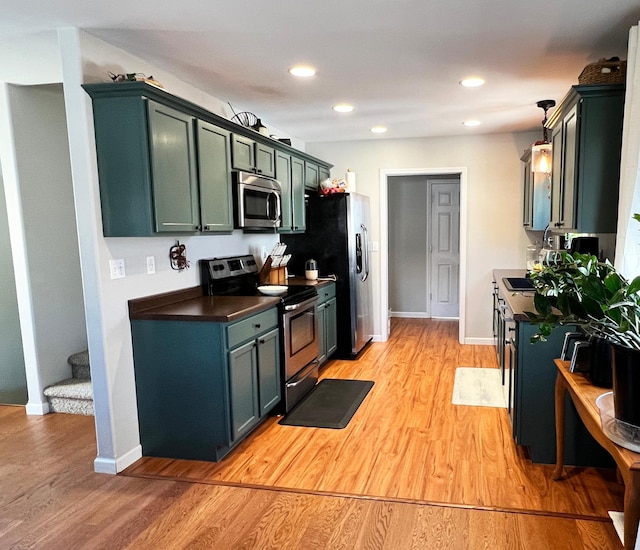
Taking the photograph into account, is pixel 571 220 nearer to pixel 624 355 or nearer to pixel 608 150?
pixel 608 150

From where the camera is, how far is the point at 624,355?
1.46 meters

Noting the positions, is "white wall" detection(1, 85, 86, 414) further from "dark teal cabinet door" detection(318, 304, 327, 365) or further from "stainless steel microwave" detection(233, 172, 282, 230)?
"dark teal cabinet door" detection(318, 304, 327, 365)

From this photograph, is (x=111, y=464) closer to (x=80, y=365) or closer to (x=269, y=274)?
(x=80, y=365)

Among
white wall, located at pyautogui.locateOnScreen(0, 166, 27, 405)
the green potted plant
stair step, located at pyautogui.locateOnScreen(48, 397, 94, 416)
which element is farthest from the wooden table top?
white wall, located at pyautogui.locateOnScreen(0, 166, 27, 405)

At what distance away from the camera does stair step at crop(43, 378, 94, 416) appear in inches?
144

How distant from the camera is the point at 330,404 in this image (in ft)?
12.8

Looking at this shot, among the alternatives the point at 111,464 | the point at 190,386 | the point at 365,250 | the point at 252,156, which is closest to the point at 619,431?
the point at 190,386

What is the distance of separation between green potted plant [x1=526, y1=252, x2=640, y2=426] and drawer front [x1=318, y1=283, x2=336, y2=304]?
9.89 ft

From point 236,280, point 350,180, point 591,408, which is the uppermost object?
point 350,180

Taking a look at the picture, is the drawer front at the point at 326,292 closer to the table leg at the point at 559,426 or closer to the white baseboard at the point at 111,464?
the white baseboard at the point at 111,464

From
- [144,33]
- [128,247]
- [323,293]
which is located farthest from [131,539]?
[323,293]

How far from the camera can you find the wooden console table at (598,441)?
1.43 metres

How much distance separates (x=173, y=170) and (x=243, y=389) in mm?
1356

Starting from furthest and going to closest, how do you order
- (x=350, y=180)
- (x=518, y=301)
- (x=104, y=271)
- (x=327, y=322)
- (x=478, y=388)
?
(x=350, y=180)
(x=327, y=322)
(x=478, y=388)
(x=518, y=301)
(x=104, y=271)
